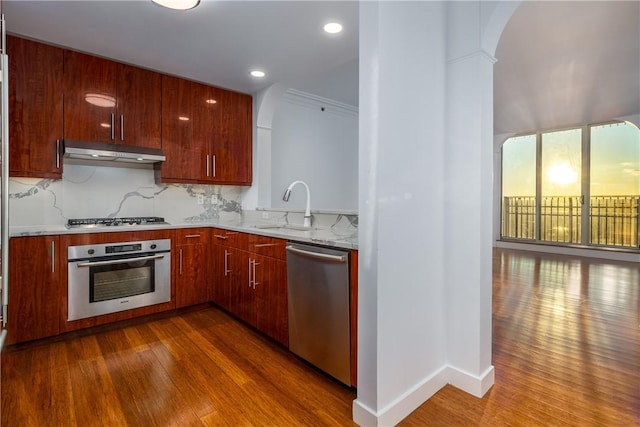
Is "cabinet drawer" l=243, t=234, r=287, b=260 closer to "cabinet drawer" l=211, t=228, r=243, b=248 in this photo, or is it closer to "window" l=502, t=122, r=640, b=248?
"cabinet drawer" l=211, t=228, r=243, b=248

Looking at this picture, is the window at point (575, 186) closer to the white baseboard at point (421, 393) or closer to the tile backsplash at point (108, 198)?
the white baseboard at point (421, 393)

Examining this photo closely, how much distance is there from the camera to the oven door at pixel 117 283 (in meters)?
2.54

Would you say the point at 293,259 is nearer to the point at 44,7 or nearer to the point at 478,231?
the point at 478,231

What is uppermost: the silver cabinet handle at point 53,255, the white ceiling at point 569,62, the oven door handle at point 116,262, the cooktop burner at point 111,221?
the white ceiling at point 569,62

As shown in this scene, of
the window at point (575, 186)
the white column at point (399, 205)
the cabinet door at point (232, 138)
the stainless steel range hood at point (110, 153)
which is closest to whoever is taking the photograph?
the white column at point (399, 205)

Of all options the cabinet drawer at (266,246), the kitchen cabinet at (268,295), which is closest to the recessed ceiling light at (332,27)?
the cabinet drawer at (266,246)

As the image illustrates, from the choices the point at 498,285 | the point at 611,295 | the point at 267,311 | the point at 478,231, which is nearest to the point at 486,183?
the point at 478,231

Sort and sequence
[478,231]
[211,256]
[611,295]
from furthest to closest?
[611,295] < [211,256] < [478,231]

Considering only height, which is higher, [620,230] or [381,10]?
[381,10]

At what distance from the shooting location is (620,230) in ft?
20.2

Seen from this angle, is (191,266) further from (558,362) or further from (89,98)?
(558,362)

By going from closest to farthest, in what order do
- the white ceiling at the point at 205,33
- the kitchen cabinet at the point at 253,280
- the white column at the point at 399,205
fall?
the white column at the point at 399,205, the white ceiling at the point at 205,33, the kitchen cabinet at the point at 253,280

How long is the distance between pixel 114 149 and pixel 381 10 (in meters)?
2.60

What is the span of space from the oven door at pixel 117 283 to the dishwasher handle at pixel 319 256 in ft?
5.08
